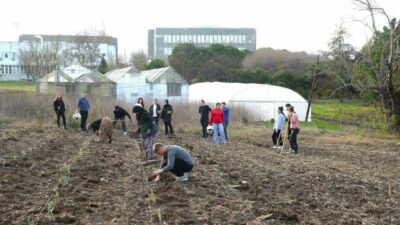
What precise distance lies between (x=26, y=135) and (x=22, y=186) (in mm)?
11382

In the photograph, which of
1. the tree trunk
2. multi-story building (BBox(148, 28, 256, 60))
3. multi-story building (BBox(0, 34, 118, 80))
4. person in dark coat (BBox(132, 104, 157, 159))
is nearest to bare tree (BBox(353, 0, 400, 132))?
the tree trunk

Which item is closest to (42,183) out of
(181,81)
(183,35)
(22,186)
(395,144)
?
(22,186)

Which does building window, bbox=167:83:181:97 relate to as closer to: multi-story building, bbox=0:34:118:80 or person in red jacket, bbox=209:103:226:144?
person in red jacket, bbox=209:103:226:144

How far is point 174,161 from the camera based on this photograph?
401 inches

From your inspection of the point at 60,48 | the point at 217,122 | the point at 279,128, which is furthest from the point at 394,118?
the point at 60,48

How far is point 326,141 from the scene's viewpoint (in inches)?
955

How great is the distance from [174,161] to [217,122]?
31.2 ft

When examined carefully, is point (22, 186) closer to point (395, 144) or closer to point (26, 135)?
point (26, 135)

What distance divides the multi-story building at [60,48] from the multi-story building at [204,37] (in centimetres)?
3015

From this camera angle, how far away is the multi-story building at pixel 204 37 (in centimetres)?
12553

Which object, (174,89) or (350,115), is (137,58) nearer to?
(350,115)

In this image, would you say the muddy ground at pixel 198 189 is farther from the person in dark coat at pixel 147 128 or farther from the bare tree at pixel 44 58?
the bare tree at pixel 44 58

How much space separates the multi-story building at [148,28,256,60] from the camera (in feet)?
412

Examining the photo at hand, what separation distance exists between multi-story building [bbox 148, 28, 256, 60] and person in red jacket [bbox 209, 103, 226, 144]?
105890 millimetres
